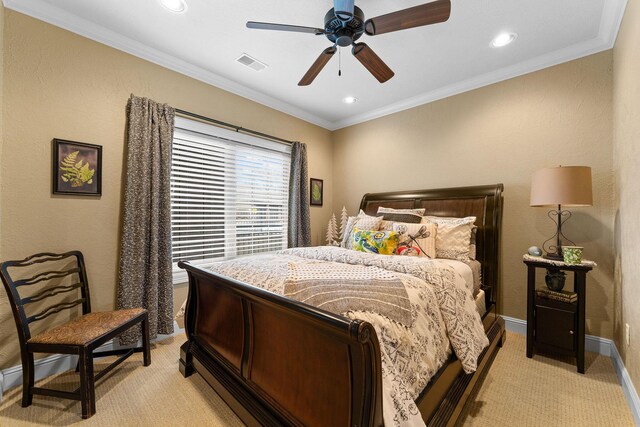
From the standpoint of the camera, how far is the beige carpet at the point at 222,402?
5.39 ft

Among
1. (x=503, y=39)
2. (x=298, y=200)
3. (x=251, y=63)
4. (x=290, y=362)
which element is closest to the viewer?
(x=290, y=362)

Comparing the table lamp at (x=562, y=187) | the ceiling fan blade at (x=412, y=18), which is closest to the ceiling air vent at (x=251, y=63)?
the ceiling fan blade at (x=412, y=18)

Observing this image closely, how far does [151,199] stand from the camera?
2486mm

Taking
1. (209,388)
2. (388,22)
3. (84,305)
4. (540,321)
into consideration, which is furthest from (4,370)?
(540,321)

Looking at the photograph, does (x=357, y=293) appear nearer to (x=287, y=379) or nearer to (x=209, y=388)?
(x=287, y=379)

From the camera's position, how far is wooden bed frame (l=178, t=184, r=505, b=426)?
101 cm

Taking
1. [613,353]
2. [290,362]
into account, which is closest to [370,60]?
[290,362]

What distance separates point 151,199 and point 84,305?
0.99 m

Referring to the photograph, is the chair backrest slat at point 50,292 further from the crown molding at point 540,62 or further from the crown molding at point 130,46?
the crown molding at point 540,62

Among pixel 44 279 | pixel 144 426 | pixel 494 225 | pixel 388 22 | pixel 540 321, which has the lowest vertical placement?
pixel 144 426

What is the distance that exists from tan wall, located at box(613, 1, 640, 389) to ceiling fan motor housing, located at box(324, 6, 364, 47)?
1.73 meters

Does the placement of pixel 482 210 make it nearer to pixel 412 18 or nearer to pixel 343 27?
pixel 412 18

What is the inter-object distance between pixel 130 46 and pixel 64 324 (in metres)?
2.41

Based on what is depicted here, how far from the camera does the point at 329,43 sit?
2.57m
